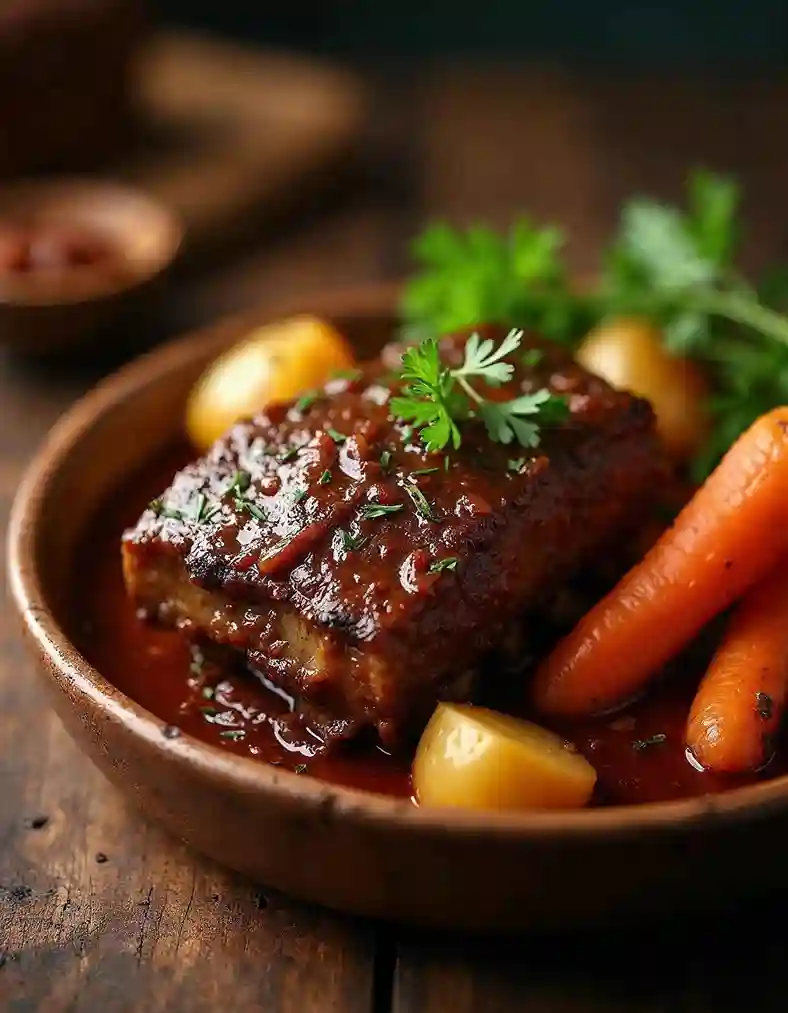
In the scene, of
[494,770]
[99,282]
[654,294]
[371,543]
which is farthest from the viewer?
[99,282]

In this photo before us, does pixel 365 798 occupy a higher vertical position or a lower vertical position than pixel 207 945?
higher

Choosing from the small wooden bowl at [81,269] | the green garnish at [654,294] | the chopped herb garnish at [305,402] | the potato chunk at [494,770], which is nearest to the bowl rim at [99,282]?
the small wooden bowl at [81,269]

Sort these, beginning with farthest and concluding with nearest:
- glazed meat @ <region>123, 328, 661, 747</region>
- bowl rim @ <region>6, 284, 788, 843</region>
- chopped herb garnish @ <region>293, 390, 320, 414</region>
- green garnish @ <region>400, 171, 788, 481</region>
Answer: green garnish @ <region>400, 171, 788, 481</region> → chopped herb garnish @ <region>293, 390, 320, 414</region> → glazed meat @ <region>123, 328, 661, 747</region> → bowl rim @ <region>6, 284, 788, 843</region>

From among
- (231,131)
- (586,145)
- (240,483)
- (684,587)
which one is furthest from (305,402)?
(586,145)

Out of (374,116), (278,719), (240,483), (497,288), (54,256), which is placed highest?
(497,288)

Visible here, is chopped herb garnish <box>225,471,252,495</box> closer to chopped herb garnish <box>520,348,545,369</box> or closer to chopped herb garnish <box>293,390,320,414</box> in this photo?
chopped herb garnish <box>293,390,320,414</box>

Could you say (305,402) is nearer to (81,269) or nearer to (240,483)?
(240,483)

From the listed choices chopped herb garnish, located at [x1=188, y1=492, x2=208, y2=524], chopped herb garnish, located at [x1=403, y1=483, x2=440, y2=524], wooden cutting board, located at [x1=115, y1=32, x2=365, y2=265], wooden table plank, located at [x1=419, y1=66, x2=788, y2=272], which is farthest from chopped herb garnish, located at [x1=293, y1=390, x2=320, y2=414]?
wooden table plank, located at [x1=419, y1=66, x2=788, y2=272]
